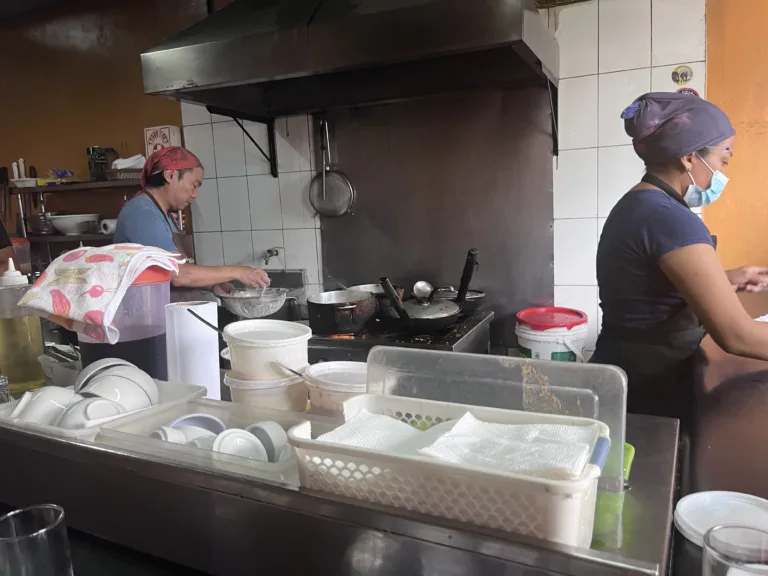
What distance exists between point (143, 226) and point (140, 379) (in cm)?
153

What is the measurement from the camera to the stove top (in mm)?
1970

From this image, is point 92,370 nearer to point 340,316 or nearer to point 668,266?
point 340,316

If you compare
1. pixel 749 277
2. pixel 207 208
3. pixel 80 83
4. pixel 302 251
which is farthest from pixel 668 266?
pixel 80 83

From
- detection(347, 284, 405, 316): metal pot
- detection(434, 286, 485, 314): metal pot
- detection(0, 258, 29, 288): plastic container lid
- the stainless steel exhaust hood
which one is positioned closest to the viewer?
detection(0, 258, 29, 288): plastic container lid

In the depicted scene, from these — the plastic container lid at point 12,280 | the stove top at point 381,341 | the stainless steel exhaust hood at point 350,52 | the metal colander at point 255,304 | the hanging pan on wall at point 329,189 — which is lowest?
the stove top at point 381,341

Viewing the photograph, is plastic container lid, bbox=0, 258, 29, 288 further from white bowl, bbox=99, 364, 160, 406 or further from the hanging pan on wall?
the hanging pan on wall

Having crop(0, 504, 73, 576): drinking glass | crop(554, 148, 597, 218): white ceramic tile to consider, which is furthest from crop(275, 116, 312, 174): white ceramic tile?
crop(0, 504, 73, 576): drinking glass

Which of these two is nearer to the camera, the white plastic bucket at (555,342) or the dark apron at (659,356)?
the dark apron at (659,356)

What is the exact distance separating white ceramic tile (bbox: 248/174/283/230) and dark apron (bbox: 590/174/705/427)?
1.89m

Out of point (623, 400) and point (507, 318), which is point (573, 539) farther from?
point (507, 318)

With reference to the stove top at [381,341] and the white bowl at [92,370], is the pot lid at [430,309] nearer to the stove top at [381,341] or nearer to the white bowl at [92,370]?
the stove top at [381,341]

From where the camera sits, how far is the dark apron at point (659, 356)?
5.20ft

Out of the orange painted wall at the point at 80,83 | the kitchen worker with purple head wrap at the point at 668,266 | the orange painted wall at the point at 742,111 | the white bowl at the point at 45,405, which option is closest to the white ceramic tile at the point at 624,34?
the orange painted wall at the point at 742,111

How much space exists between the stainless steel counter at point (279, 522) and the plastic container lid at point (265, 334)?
27 centimetres
